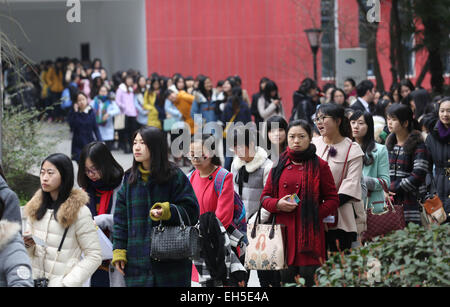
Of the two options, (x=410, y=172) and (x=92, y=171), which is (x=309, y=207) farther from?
(x=410, y=172)

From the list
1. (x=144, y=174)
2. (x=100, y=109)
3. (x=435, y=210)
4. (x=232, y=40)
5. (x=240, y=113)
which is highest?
(x=232, y=40)

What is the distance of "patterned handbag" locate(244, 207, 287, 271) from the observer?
21.0ft

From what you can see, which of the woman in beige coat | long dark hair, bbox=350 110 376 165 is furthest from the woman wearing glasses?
long dark hair, bbox=350 110 376 165

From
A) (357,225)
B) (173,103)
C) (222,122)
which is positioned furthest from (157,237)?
A: (173,103)

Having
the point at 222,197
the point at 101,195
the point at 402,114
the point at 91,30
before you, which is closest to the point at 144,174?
the point at 101,195

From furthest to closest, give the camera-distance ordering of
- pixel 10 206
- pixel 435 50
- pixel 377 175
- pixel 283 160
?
1. pixel 435 50
2. pixel 377 175
3. pixel 283 160
4. pixel 10 206

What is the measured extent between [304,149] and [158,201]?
133 cm

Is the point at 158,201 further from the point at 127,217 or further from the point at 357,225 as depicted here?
the point at 357,225

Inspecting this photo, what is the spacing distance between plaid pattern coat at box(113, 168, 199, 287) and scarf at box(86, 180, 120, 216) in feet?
2.17

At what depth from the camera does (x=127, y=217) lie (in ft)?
19.0

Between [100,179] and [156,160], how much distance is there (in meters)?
0.83

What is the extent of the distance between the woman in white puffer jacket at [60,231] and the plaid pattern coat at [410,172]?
11.6 ft

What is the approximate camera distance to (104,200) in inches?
255

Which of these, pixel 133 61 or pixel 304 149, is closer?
pixel 304 149
